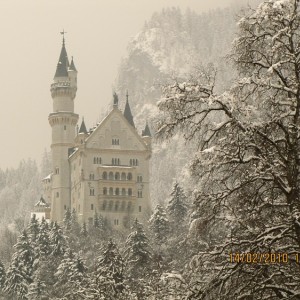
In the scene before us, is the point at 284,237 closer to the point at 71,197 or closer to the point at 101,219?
the point at 101,219

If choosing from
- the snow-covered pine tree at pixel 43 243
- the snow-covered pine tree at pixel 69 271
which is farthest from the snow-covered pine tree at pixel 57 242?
the snow-covered pine tree at pixel 69 271

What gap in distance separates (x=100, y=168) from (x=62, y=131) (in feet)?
46.8

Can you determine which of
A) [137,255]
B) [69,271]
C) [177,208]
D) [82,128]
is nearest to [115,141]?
[82,128]

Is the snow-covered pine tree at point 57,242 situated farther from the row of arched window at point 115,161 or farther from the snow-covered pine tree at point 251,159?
the snow-covered pine tree at point 251,159

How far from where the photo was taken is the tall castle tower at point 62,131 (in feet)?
513

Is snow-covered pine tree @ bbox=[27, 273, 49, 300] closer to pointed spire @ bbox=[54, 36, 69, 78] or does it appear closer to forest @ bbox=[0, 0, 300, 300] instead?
forest @ bbox=[0, 0, 300, 300]

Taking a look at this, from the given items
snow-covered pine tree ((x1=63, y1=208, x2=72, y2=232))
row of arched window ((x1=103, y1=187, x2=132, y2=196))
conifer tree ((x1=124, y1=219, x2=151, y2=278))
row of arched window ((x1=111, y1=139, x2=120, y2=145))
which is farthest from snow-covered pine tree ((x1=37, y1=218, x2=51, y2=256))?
row of arched window ((x1=111, y1=139, x2=120, y2=145))

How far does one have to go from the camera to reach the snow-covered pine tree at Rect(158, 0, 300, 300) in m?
17.0

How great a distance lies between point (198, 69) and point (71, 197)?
5458 inches

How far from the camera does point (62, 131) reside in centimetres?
16125
